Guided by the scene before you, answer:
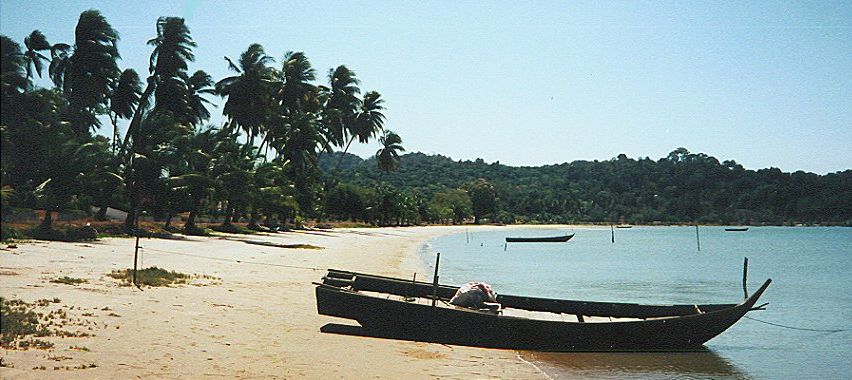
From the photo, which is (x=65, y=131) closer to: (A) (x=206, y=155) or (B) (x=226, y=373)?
(A) (x=206, y=155)

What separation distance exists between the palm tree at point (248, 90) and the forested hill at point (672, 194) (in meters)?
84.0

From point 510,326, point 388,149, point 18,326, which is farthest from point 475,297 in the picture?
point 388,149

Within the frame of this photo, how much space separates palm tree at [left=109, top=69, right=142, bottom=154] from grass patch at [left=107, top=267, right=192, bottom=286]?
1188 inches

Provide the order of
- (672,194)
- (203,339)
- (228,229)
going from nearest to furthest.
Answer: (203,339) < (228,229) < (672,194)

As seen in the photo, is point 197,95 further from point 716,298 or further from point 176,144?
point 716,298

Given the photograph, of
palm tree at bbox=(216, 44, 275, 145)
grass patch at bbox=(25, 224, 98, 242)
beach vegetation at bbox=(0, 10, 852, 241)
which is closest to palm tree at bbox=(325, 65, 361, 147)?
beach vegetation at bbox=(0, 10, 852, 241)

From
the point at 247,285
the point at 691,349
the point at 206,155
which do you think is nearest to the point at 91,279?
the point at 247,285

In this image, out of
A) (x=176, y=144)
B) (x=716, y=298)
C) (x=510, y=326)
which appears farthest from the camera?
(x=176, y=144)

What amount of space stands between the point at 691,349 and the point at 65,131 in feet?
78.6

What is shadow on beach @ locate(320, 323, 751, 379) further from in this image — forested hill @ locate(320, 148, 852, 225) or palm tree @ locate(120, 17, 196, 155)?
forested hill @ locate(320, 148, 852, 225)

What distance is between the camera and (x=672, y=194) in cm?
15538

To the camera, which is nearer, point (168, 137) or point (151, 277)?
point (151, 277)

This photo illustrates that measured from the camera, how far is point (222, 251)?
2623cm

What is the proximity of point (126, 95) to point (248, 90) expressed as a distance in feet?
26.0
